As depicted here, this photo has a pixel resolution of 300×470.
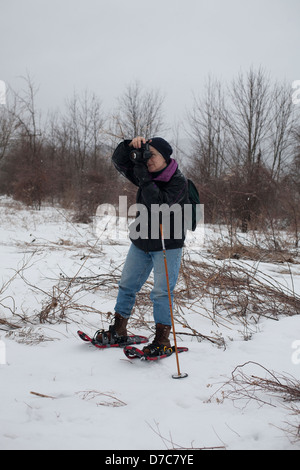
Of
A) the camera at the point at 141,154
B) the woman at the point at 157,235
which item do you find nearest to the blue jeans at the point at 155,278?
the woman at the point at 157,235

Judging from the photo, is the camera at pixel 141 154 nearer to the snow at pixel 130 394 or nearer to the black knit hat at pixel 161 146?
the black knit hat at pixel 161 146

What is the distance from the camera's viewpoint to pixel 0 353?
9.04 ft

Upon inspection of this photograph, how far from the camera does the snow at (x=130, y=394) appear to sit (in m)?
1.74

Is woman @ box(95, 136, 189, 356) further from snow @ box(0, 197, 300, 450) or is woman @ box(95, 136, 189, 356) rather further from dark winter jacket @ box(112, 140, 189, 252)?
snow @ box(0, 197, 300, 450)

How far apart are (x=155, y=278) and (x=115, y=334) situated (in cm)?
66

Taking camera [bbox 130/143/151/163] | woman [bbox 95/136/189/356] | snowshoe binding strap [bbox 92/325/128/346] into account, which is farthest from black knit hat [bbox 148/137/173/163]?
snowshoe binding strap [bbox 92/325/128/346]

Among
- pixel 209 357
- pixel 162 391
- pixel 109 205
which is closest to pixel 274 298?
pixel 209 357

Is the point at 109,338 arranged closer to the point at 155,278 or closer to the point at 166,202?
the point at 155,278

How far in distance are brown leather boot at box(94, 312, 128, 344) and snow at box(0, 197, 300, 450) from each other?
100mm

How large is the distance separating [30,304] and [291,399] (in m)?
3.06

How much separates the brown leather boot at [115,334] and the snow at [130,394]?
3.9 inches

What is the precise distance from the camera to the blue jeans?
286 cm
